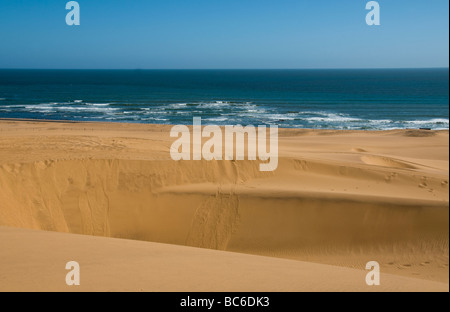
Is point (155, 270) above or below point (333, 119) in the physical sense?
below

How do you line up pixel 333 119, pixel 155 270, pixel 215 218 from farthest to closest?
pixel 333 119 → pixel 215 218 → pixel 155 270

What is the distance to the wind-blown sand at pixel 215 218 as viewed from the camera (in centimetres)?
382

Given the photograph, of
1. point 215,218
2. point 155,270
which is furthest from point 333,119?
point 155,270

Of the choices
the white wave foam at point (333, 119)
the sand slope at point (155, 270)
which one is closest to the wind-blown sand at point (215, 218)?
the sand slope at point (155, 270)

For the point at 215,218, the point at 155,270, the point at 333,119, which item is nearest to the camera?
the point at 155,270

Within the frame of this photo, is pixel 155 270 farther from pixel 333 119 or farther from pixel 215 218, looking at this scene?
pixel 333 119

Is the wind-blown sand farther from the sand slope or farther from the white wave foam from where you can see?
the white wave foam

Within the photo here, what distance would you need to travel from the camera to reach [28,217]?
9031mm

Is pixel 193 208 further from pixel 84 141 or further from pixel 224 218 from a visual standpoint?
pixel 84 141

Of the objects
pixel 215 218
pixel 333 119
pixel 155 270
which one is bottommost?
pixel 215 218

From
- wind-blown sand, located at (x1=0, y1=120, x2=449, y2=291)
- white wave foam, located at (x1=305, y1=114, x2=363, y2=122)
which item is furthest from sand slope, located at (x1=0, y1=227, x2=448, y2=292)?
white wave foam, located at (x1=305, y1=114, x2=363, y2=122)

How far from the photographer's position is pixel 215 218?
9.23 m

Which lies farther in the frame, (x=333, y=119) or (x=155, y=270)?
(x=333, y=119)

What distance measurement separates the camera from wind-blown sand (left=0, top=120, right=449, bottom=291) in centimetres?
382
